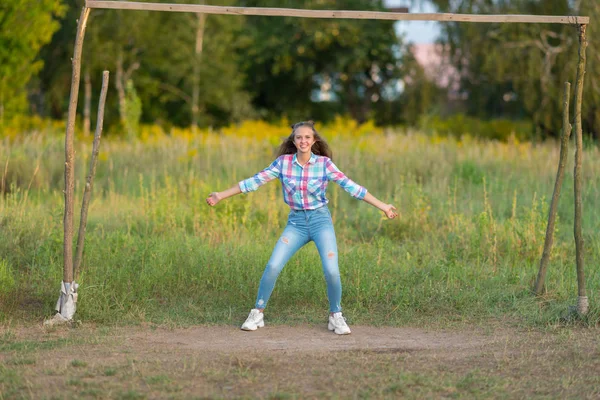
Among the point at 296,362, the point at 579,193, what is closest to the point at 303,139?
the point at 296,362

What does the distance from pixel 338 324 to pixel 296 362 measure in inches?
42.9

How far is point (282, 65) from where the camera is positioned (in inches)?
→ 1337

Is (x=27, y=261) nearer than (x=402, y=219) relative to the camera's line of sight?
Yes

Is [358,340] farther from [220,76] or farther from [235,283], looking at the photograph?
[220,76]

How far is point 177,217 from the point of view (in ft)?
35.0

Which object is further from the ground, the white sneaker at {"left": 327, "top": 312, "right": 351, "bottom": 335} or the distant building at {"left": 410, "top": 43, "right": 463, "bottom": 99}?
the distant building at {"left": 410, "top": 43, "right": 463, "bottom": 99}

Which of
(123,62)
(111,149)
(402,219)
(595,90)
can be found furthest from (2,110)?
(595,90)

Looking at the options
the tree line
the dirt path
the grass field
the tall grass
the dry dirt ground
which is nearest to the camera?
the dry dirt ground

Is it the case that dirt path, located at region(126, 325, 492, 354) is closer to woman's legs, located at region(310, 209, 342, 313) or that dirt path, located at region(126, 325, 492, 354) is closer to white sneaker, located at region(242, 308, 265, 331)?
white sneaker, located at region(242, 308, 265, 331)

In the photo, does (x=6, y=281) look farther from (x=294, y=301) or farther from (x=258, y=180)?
(x=258, y=180)

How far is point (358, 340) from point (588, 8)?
1576 centimetres

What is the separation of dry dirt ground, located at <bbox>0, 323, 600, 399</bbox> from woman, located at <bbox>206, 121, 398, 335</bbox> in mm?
576

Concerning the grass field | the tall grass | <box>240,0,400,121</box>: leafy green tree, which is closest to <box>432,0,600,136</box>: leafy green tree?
the tall grass

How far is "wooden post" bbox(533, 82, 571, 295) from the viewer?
24.8 feet
